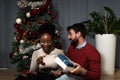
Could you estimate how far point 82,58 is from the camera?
7.79 feet

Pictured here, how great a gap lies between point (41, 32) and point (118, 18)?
2.62m

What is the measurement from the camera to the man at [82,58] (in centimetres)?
212

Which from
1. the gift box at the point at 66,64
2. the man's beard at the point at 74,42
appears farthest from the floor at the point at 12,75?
the gift box at the point at 66,64

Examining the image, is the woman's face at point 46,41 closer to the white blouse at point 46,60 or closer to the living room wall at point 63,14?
the white blouse at point 46,60

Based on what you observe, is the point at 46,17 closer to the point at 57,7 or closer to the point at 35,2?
the point at 35,2

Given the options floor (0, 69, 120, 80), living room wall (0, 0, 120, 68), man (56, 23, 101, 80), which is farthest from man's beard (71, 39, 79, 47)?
living room wall (0, 0, 120, 68)

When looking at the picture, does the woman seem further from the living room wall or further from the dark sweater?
the living room wall

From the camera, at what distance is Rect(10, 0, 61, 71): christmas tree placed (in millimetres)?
4098

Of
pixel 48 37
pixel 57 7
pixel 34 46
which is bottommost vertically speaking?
pixel 34 46

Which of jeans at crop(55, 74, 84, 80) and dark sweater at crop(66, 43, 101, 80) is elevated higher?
dark sweater at crop(66, 43, 101, 80)

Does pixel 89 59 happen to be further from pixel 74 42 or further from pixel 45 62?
pixel 45 62

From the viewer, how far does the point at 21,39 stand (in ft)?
13.7

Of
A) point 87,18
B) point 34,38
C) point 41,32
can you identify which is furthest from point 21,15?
point 41,32

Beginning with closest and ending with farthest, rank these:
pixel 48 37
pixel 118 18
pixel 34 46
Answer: pixel 48 37
pixel 34 46
pixel 118 18
